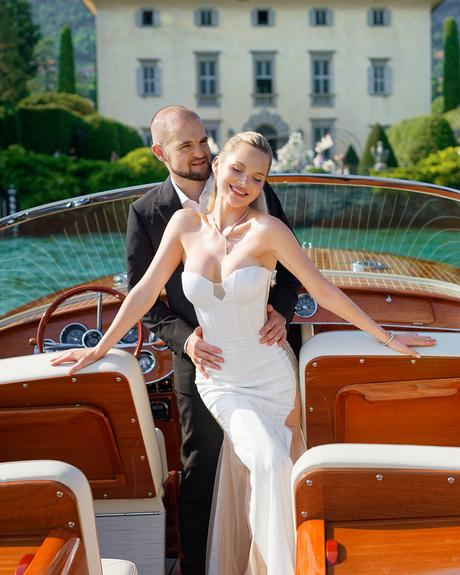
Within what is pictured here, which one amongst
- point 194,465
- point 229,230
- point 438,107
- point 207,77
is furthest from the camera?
point 438,107

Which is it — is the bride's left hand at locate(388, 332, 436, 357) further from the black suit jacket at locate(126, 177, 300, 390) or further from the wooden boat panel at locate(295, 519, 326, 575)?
the wooden boat panel at locate(295, 519, 326, 575)

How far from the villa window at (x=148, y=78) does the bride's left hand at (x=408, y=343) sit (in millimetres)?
36471

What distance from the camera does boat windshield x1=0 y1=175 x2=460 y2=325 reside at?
317 centimetres

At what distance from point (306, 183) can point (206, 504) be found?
1.29 m

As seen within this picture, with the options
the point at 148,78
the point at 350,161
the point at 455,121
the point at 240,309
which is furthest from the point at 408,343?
the point at 148,78

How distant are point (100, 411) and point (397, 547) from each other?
0.99 metres

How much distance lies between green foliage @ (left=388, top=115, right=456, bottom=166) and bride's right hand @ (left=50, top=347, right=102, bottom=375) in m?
26.7

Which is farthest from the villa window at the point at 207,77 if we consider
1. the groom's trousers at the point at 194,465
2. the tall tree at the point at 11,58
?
the groom's trousers at the point at 194,465

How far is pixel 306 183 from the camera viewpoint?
3.25 m

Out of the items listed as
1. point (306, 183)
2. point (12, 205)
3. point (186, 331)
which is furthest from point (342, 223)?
point (12, 205)

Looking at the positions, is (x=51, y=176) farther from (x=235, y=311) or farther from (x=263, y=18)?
(x=235, y=311)

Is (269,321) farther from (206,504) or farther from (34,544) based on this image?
(34,544)

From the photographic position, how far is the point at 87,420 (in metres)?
2.27

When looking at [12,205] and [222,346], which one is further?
[12,205]
